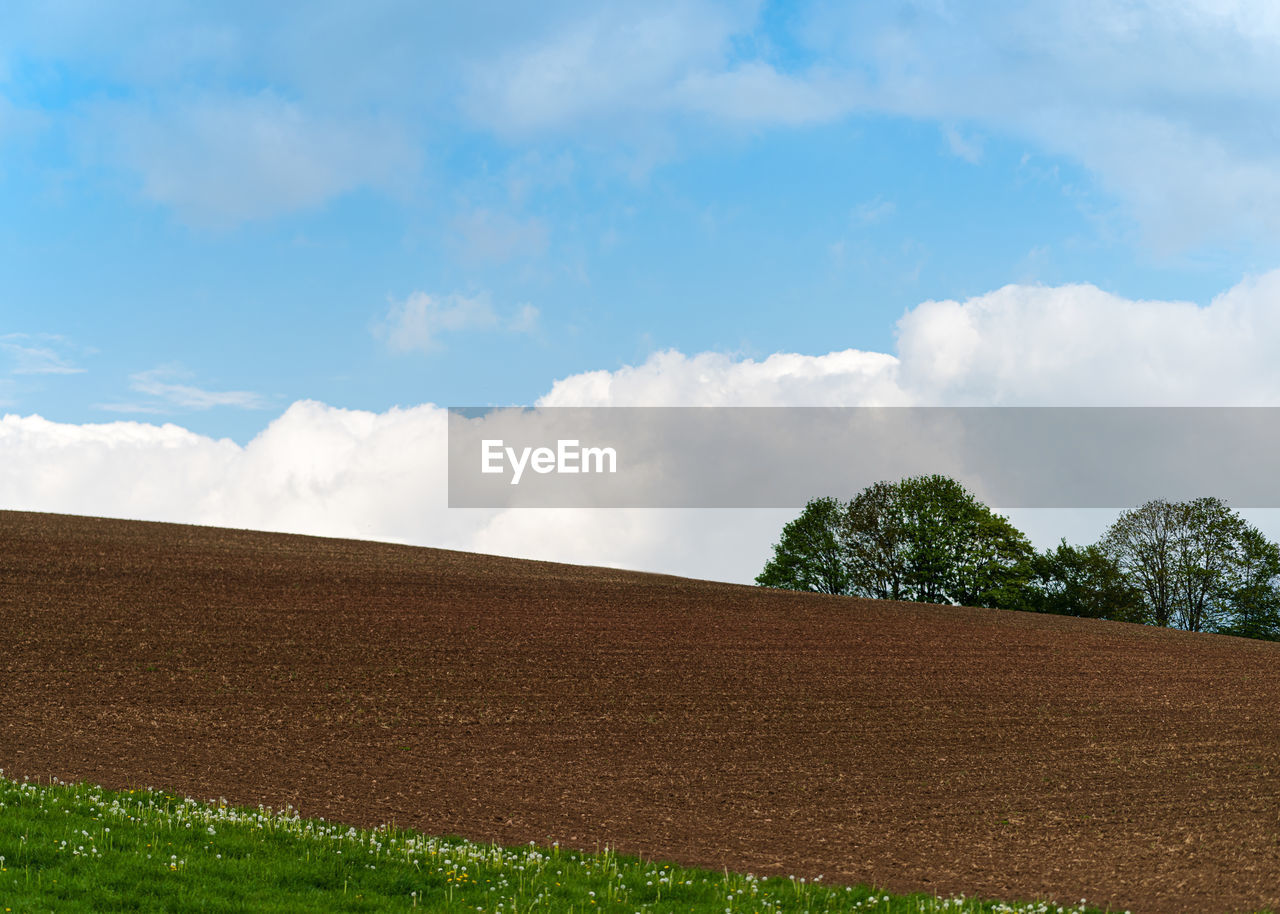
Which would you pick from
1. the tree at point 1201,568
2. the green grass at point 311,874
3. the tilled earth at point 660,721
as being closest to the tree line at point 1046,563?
the tree at point 1201,568

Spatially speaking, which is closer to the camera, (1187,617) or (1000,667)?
(1000,667)

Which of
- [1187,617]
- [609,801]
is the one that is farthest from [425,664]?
[1187,617]

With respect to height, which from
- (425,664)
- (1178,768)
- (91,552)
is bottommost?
(1178,768)

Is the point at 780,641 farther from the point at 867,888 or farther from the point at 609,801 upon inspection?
the point at 867,888

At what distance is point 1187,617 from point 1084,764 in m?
40.0

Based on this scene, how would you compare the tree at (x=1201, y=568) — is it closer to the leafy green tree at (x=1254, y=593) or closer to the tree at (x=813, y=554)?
the leafy green tree at (x=1254, y=593)

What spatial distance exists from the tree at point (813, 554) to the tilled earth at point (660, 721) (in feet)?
61.1

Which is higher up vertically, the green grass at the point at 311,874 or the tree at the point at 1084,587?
the tree at the point at 1084,587

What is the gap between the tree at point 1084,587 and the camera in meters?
57.8

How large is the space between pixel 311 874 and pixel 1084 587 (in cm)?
5649

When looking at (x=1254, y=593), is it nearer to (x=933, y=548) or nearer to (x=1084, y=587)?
(x=1084, y=587)

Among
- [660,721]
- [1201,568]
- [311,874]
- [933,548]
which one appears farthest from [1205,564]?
[311,874]

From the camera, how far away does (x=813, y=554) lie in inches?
2440

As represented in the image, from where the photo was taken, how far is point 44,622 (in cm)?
2889
